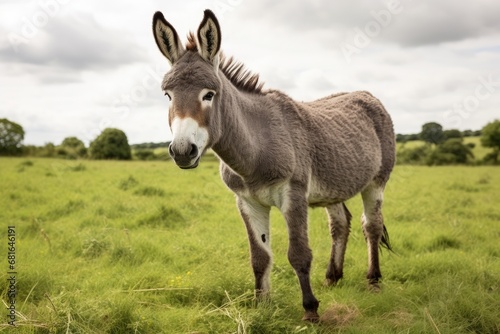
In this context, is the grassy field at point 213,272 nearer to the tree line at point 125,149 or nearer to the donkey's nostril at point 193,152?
the donkey's nostril at point 193,152

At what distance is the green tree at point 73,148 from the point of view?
3366 cm

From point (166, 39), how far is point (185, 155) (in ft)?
3.76

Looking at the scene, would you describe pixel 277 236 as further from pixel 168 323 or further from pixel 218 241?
pixel 168 323

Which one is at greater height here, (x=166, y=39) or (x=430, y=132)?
(x=430, y=132)

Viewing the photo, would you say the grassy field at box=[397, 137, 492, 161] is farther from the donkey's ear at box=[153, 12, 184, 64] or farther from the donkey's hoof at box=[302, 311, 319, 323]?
the donkey's ear at box=[153, 12, 184, 64]

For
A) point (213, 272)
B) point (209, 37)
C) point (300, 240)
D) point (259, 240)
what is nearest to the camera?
point (209, 37)

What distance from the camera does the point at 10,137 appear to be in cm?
3966

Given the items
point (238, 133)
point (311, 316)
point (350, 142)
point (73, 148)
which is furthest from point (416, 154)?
point (238, 133)

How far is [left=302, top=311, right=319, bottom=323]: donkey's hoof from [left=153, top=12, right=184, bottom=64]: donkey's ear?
2.77 meters

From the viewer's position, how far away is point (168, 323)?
402 cm

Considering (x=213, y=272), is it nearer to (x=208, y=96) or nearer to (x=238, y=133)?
(x=238, y=133)

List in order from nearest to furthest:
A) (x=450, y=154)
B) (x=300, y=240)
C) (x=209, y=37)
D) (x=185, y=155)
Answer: (x=185, y=155)
(x=209, y=37)
(x=300, y=240)
(x=450, y=154)

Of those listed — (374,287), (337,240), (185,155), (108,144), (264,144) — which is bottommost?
(374,287)

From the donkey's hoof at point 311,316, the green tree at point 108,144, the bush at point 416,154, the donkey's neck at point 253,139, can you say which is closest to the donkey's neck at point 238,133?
the donkey's neck at point 253,139
